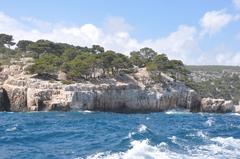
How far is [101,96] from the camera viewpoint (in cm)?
9419

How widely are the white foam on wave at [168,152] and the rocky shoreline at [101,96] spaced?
5121 centimetres

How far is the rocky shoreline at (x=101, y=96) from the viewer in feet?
278

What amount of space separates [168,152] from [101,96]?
208 ft

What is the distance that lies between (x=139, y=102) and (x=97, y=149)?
224 ft

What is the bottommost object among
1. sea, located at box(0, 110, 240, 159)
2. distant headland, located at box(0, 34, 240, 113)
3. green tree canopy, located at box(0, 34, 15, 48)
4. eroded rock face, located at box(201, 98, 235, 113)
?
sea, located at box(0, 110, 240, 159)

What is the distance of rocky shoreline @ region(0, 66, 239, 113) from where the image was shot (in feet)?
278

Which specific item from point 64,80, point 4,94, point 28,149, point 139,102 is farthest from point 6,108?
point 28,149

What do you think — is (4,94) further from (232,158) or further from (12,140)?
(232,158)

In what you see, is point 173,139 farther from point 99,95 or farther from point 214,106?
point 214,106

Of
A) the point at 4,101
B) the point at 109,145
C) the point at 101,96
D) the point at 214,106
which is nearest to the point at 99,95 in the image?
the point at 101,96

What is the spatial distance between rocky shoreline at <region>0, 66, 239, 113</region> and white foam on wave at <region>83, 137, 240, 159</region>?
5121 cm

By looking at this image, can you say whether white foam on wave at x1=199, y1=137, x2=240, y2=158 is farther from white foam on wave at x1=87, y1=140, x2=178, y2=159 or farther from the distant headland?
the distant headland

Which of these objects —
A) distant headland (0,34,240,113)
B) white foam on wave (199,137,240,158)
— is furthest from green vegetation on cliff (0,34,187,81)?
white foam on wave (199,137,240,158)

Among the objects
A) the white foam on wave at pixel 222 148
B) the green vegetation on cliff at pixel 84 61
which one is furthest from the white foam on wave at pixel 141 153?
the green vegetation on cliff at pixel 84 61
